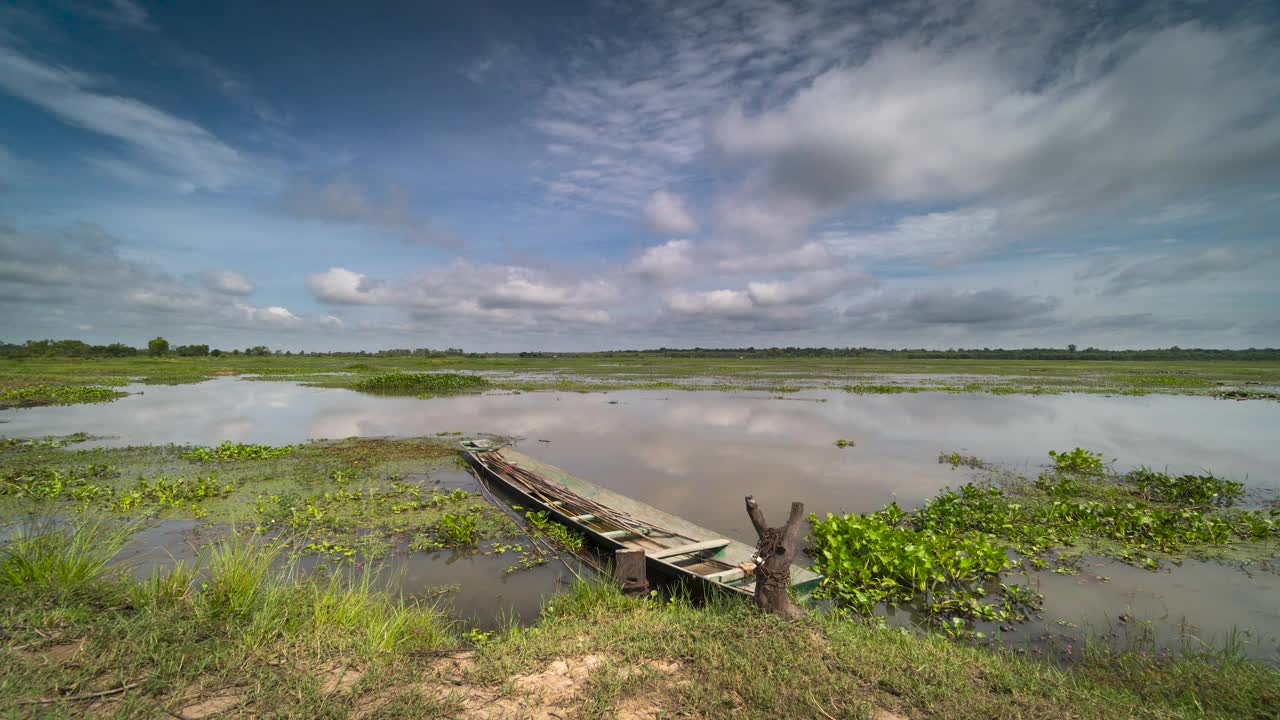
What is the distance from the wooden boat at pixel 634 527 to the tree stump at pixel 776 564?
57cm

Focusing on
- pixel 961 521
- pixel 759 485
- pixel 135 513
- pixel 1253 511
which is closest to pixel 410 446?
pixel 135 513

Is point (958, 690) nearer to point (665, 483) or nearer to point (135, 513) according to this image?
point (665, 483)

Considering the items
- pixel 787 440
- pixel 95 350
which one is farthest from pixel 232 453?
pixel 95 350

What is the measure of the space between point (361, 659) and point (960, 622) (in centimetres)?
587

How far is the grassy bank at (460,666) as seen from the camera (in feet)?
11.0

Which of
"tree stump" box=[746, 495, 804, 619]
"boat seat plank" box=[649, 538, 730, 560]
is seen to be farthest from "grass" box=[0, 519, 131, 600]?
"tree stump" box=[746, 495, 804, 619]

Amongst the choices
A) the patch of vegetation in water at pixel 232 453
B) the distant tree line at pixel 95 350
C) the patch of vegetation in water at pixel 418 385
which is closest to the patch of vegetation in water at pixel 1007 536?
the patch of vegetation in water at pixel 232 453

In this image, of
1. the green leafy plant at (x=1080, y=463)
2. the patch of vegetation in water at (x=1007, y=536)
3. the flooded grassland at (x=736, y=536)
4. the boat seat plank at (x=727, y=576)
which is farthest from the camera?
the green leafy plant at (x=1080, y=463)

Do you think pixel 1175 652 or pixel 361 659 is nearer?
pixel 361 659

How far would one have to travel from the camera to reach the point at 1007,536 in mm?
8102

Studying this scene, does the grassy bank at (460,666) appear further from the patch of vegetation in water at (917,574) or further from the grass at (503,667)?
the patch of vegetation in water at (917,574)

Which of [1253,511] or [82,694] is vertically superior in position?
[82,694]

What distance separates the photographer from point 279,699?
3320 millimetres

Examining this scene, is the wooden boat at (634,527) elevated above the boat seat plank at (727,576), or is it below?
below
